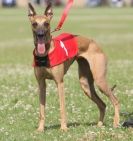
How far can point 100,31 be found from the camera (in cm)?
4319

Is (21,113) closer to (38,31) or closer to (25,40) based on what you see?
(38,31)

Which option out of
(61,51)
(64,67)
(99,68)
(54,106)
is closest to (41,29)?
(61,51)

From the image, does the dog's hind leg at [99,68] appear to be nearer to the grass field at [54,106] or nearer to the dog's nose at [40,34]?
the grass field at [54,106]

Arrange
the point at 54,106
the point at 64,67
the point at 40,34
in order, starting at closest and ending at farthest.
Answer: the point at 40,34 → the point at 64,67 → the point at 54,106

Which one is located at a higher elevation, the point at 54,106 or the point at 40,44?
the point at 40,44

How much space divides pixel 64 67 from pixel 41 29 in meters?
0.98

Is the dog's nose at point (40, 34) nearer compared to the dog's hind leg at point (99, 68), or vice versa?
the dog's nose at point (40, 34)

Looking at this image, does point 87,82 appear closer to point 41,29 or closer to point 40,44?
point 40,44

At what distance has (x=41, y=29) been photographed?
9703 mm

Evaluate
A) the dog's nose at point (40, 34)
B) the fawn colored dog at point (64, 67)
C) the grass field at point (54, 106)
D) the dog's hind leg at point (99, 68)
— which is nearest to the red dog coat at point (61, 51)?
the fawn colored dog at point (64, 67)

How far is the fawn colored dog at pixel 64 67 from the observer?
9852mm

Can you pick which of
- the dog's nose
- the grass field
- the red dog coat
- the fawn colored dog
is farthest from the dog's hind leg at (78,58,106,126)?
the dog's nose

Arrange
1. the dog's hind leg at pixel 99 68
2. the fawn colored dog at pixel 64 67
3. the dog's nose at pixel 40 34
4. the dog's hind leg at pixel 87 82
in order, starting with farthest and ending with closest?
the dog's hind leg at pixel 87 82 → the dog's hind leg at pixel 99 68 → the fawn colored dog at pixel 64 67 → the dog's nose at pixel 40 34

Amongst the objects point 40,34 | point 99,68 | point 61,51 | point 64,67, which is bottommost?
point 99,68
